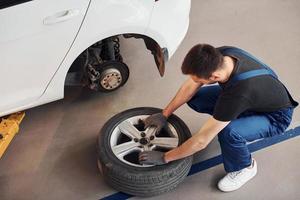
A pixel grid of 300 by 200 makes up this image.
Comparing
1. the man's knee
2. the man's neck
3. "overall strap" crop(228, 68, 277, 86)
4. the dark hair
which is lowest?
the man's knee

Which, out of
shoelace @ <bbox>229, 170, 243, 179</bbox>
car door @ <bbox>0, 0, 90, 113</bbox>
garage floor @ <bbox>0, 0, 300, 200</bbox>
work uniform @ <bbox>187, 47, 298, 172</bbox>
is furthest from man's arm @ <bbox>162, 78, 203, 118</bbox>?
car door @ <bbox>0, 0, 90, 113</bbox>

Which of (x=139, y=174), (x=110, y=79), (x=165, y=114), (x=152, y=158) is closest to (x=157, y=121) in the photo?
(x=165, y=114)

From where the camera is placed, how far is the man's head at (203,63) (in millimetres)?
→ 2137

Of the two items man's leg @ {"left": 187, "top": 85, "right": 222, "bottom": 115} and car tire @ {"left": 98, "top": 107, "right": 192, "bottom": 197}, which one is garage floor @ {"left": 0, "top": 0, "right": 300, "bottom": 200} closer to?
car tire @ {"left": 98, "top": 107, "right": 192, "bottom": 197}

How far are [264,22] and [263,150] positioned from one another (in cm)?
170

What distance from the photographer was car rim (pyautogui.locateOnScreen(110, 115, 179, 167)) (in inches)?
106

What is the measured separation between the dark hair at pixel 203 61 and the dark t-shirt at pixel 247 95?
0.18m

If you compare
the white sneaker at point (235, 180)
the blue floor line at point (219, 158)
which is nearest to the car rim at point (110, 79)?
the blue floor line at point (219, 158)

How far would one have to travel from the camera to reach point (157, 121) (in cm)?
277

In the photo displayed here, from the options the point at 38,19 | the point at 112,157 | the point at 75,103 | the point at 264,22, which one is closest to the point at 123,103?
the point at 75,103

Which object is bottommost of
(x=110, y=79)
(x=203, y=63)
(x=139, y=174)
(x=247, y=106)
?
(x=139, y=174)

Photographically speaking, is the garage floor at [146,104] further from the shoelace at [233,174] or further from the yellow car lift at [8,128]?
the yellow car lift at [8,128]

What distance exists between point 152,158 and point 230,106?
63 cm

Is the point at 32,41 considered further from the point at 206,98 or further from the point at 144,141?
the point at 206,98
